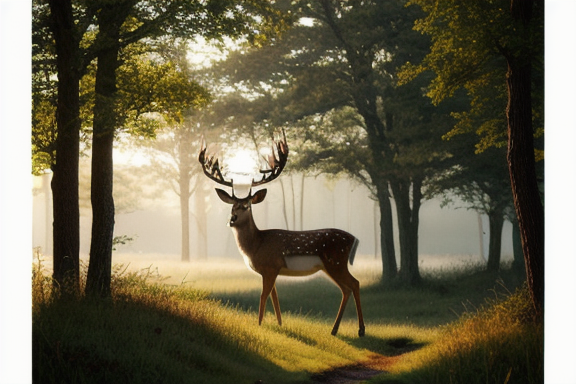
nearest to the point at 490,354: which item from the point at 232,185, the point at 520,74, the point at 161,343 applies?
the point at 520,74

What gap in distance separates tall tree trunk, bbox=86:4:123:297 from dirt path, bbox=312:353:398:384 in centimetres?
294

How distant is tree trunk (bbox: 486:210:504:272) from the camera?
15680mm

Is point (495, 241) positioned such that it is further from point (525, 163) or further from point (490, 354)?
point (490, 354)

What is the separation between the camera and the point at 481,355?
700 centimetres

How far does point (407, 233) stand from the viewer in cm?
1488

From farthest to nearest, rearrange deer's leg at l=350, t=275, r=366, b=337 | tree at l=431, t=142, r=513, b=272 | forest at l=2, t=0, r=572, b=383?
tree at l=431, t=142, r=513, b=272 → deer's leg at l=350, t=275, r=366, b=337 → forest at l=2, t=0, r=572, b=383

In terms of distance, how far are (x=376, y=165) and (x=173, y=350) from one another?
327 inches

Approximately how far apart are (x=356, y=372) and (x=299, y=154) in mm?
8348

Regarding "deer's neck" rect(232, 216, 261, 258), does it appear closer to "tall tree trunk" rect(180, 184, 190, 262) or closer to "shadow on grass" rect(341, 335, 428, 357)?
"shadow on grass" rect(341, 335, 428, 357)

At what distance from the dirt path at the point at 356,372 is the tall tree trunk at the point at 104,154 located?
294cm

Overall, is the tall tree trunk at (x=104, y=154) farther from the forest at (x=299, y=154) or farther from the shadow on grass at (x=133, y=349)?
the shadow on grass at (x=133, y=349)

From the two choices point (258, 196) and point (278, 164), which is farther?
point (278, 164)

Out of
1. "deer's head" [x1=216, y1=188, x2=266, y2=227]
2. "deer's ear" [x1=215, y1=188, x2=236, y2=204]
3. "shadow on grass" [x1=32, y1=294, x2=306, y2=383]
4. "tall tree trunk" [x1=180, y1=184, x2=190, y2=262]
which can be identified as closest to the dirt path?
"shadow on grass" [x1=32, y1=294, x2=306, y2=383]
